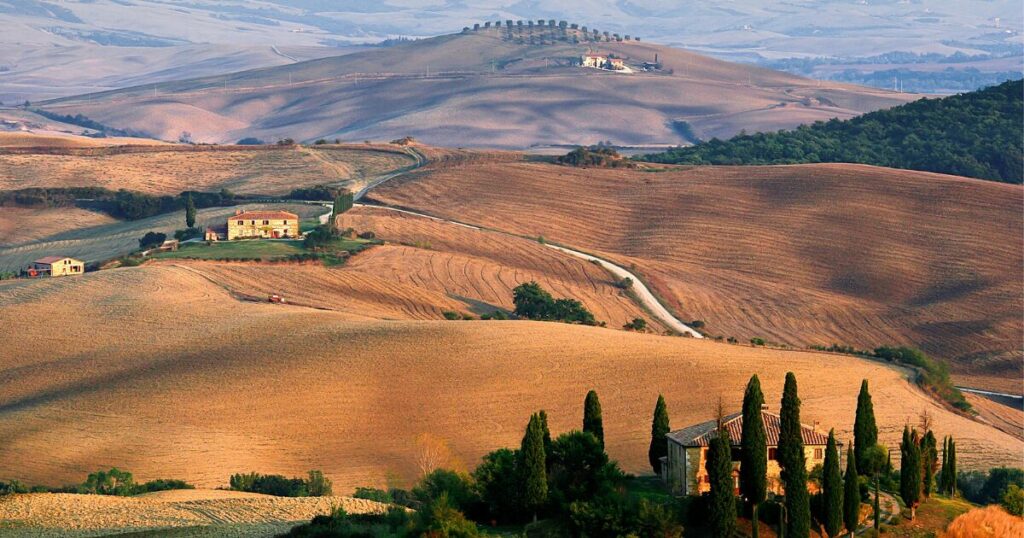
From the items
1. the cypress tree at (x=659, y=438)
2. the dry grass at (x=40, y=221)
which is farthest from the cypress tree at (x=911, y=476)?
the dry grass at (x=40, y=221)

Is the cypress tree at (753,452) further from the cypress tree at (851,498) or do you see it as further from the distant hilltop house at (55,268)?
the distant hilltop house at (55,268)

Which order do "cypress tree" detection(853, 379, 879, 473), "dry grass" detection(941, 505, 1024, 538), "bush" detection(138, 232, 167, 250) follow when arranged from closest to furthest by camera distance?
"dry grass" detection(941, 505, 1024, 538) → "cypress tree" detection(853, 379, 879, 473) → "bush" detection(138, 232, 167, 250)

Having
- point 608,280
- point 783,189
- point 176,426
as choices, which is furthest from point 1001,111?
point 176,426

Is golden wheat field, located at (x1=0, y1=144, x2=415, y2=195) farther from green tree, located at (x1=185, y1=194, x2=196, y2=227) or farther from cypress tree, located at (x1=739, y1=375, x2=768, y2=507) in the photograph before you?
cypress tree, located at (x1=739, y1=375, x2=768, y2=507)

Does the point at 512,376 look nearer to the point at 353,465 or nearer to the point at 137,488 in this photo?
the point at 353,465

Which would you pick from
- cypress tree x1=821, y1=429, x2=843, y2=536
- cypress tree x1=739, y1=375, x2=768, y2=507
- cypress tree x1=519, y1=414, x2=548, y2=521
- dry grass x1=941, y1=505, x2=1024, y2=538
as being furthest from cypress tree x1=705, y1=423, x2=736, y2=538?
dry grass x1=941, y1=505, x2=1024, y2=538
